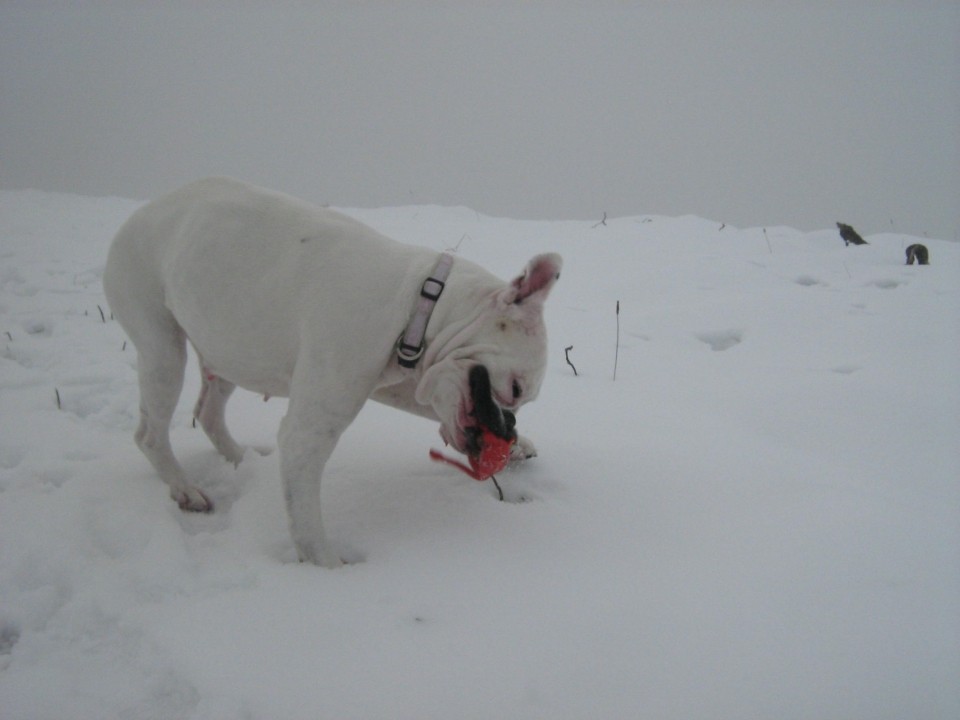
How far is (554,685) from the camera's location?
4.49ft

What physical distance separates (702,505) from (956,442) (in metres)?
1.38

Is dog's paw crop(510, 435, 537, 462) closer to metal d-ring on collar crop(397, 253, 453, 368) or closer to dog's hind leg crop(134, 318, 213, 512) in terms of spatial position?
metal d-ring on collar crop(397, 253, 453, 368)

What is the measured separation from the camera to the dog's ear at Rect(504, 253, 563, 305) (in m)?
1.90

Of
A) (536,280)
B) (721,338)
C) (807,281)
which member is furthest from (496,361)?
(807,281)

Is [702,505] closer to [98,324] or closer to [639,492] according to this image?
[639,492]

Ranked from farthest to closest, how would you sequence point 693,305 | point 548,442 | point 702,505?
point 693,305, point 548,442, point 702,505

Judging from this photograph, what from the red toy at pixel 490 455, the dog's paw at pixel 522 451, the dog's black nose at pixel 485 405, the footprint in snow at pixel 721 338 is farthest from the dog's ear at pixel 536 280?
the footprint in snow at pixel 721 338

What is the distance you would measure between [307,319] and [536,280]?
0.87 meters

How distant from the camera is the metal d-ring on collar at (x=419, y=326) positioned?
2.05 m

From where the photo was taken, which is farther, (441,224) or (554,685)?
(441,224)

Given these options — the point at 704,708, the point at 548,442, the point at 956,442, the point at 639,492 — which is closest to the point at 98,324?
the point at 548,442

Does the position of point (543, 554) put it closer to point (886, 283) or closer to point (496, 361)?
point (496, 361)

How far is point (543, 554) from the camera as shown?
1.96 m

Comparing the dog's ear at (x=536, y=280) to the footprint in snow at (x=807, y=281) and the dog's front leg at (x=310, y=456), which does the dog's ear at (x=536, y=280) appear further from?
the footprint in snow at (x=807, y=281)
